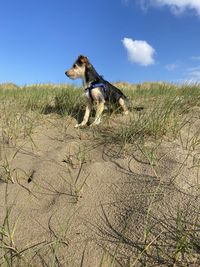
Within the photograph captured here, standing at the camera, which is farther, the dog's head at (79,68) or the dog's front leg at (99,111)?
the dog's head at (79,68)

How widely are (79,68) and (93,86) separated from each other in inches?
19.8

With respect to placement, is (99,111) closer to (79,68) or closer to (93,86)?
(93,86)

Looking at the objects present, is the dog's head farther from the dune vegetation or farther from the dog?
the dune vegetation

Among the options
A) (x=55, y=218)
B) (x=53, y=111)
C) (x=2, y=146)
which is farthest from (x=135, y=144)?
(x=53, y=111)

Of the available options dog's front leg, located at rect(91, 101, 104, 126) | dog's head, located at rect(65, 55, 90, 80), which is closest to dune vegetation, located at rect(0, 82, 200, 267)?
dog's front leg, located at rect(91, 101, 104, 126)

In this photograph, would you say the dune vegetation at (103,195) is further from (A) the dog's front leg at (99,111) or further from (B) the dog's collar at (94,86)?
(B) the dog's collar at (94,86)

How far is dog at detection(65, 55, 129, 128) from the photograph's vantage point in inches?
226

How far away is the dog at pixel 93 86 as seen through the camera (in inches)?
226

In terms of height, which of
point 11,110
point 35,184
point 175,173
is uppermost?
point 11,110

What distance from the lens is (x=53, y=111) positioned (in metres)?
5.77

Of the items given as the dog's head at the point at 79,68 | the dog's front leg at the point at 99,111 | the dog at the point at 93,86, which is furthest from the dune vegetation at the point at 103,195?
the dog's head at the point at 79,68

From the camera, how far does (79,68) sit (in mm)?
6160

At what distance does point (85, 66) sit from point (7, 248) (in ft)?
14.2

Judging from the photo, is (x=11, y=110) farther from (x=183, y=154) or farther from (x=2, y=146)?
(x=183, y=154)
